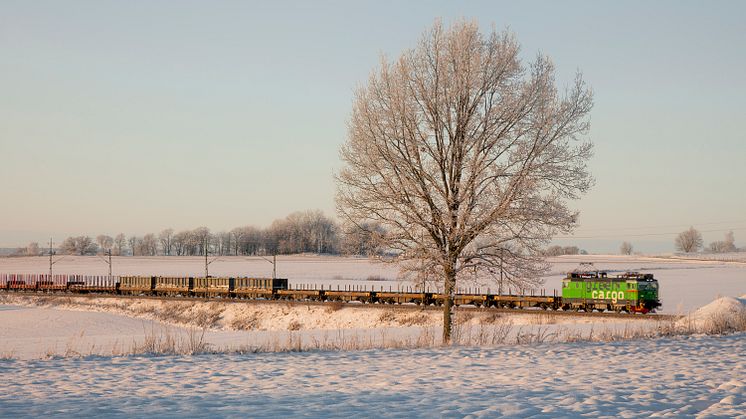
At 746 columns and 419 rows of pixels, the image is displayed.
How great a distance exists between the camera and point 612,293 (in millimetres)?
46375

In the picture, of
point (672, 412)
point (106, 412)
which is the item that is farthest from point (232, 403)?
point (672, 412)

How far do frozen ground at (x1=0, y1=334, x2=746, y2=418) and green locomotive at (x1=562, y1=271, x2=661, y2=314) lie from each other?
103 feet

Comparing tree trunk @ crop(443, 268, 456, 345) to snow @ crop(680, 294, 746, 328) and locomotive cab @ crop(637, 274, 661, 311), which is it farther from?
locomotive cab @ crop(637, 274, 661, 311)

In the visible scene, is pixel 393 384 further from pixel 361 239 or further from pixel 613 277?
pixel 613 277

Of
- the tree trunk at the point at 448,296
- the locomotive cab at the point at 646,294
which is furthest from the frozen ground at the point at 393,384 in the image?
the locomotive cab at the point at 646,294

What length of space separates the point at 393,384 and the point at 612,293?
1529 inches

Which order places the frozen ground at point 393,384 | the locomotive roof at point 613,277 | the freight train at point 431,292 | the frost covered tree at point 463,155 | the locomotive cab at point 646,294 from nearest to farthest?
the frozen ground at point 393,384
the frost covered tree at point 463,155
the locomotive cab at point 646,294
the freight train at point 431,292
the locomotive roof at point 613,277

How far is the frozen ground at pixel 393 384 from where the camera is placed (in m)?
9.09

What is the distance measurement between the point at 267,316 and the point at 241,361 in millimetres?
46766

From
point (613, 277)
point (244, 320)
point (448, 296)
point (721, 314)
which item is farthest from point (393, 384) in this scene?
point (244, 320)

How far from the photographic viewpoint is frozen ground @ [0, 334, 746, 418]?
9086 mm

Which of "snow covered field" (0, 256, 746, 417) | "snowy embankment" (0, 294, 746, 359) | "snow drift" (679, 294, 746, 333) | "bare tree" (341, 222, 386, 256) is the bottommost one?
"snowy embankment" (0, 294, 746, 359)

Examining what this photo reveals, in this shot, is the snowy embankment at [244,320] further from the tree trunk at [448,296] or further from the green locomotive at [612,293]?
the tree trunk at [448,296]

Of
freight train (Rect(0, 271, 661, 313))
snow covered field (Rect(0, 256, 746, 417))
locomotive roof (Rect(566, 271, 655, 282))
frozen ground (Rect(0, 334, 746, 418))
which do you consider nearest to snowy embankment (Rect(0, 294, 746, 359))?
freight train (Rect(0, 271, 661, 313))
